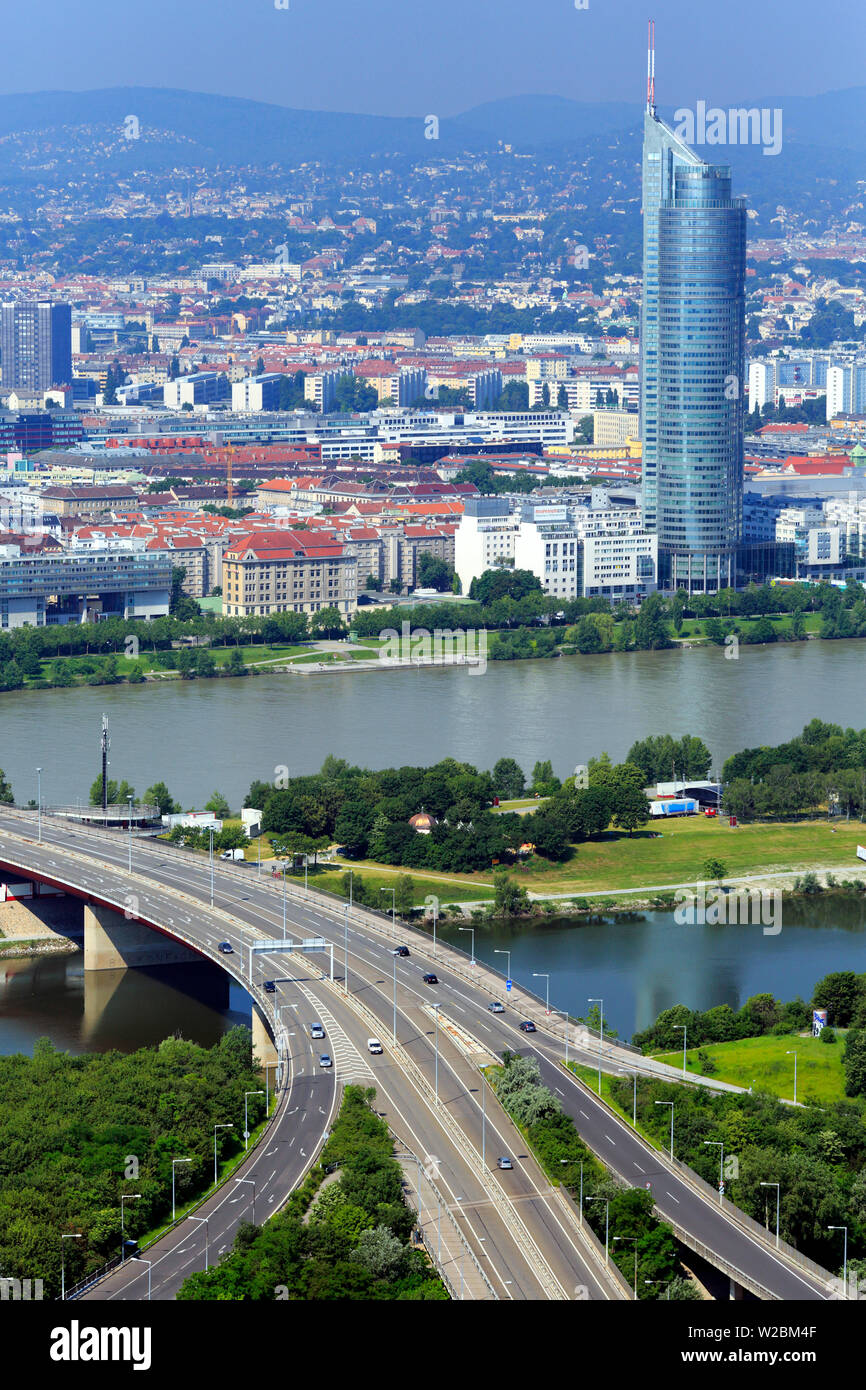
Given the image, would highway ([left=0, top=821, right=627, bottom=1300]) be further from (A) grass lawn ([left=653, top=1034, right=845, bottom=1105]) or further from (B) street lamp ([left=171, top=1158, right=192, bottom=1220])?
(A) grass lawn ([left=653, top=1034, right=845, bottom=1105])

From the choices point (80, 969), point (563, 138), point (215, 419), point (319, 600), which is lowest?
point (80, 969)

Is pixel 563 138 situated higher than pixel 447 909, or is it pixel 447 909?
pixel 563 138

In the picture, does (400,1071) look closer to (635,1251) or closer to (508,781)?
(635,1251)

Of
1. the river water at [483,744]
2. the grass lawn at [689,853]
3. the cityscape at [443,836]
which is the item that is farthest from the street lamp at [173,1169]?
the grass lawn at [689,853]

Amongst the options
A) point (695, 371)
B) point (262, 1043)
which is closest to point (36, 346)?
point (695, 371)

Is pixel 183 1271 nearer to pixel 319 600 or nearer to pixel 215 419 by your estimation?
pixel 319 600
